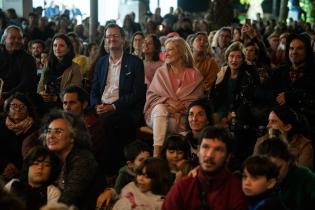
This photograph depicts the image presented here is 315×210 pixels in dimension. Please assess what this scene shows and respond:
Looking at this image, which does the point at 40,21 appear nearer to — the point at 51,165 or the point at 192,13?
the point at 51,165

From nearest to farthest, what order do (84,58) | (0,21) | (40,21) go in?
1. (84,58)
2. (0,21)
3. (40,21)

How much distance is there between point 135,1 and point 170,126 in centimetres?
1981

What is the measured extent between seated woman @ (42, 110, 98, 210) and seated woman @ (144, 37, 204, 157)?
5.20 ft

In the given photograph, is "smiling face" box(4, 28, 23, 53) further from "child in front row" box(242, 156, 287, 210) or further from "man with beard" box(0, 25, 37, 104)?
"child in front row" box(242, 156, 287, 210)

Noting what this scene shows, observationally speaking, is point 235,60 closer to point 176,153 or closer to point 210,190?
point 176,153

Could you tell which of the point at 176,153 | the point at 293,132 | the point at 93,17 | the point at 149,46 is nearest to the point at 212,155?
the point at 176,153

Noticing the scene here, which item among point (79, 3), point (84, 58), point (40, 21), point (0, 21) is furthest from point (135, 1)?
point (84, 58)

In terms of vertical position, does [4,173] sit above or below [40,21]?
below

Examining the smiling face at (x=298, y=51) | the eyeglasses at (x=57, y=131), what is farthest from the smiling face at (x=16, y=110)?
the smiling face at (x=298, y=51)

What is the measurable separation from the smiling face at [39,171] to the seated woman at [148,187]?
61 centimetres

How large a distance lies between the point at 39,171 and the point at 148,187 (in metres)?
→ 0.88

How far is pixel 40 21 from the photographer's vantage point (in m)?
14.3

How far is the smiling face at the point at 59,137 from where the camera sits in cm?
529

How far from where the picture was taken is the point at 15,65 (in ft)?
27.4
